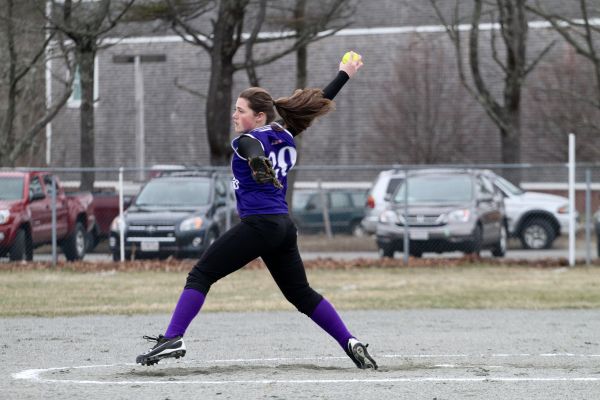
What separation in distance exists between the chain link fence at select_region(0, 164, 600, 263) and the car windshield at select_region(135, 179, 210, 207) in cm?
2

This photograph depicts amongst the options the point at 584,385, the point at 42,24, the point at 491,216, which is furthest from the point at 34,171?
the point at 584,385

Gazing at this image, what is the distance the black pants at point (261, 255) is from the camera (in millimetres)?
8328

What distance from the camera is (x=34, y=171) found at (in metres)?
22.2

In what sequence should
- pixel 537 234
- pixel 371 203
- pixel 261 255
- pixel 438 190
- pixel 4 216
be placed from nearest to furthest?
pixel 261 255
pixel 4 216
pixel 438 190
pixel 537 234
pixel 371 203

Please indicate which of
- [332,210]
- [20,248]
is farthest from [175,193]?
[332,210]

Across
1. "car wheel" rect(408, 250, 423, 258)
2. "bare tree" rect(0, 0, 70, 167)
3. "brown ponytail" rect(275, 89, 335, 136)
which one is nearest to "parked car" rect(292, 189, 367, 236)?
"car wheel" rect(408, 250, 423, 258)

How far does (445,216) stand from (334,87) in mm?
13963

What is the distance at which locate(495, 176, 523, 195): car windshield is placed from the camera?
2508 cm

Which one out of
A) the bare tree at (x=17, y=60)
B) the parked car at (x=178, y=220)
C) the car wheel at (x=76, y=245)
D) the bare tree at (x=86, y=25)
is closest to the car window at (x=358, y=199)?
the bare tree at (x=86, y=25)

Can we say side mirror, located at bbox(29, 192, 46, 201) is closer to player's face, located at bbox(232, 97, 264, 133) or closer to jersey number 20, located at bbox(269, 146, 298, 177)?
player's face, located at bbox(232, 97, 264, 133)

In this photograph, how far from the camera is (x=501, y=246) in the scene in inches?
918

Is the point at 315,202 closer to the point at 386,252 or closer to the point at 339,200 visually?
the point at 339,200

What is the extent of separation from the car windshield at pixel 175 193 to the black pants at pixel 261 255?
14088 millimetres

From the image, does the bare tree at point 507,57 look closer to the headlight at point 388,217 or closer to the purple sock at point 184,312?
the headlight at point 388,217
